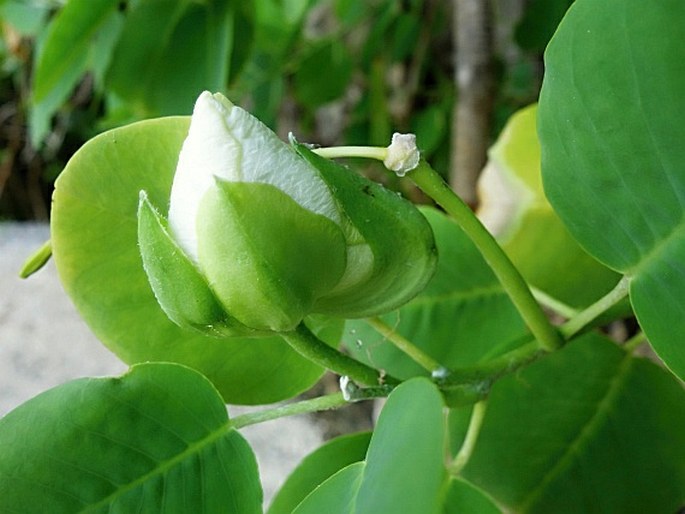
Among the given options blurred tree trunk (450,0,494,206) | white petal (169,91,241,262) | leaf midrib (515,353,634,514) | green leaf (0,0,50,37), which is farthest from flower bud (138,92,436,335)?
green leaf (0,0,50,37)

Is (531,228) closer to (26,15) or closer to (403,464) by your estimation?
(403,464)

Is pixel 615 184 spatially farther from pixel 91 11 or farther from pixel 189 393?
pixel 91 11

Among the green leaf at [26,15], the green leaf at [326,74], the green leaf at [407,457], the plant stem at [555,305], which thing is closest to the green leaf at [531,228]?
the plant stem at [555,305]

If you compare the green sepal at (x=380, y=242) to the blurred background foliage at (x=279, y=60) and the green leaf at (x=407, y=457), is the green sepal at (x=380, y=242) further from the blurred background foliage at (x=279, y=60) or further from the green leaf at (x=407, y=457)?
the blurred background foliage at (x=279, y=60)

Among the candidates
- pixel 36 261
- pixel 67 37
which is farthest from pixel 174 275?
pixel 67 37

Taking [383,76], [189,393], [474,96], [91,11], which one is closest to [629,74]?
[189,393]

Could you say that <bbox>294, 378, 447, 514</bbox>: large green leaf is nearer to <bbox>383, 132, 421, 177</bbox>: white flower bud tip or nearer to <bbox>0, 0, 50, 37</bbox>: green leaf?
<bbox>383, 132, 421, 177</bbox>: white flower bud tip
